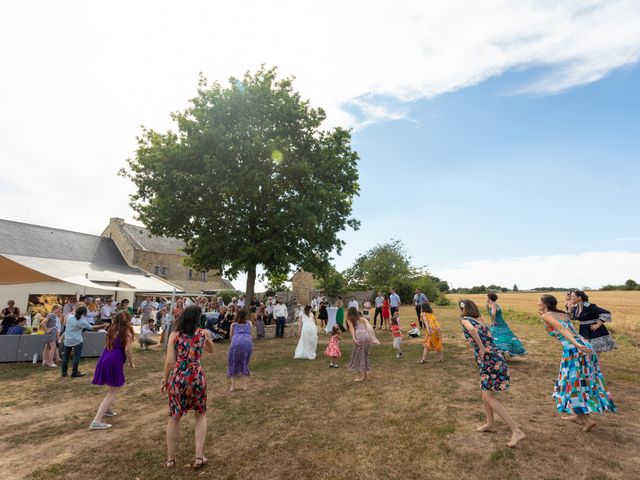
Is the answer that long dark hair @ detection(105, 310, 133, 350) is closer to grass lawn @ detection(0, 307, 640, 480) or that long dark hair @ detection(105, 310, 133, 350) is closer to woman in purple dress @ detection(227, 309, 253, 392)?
grass lawn @ detection(0, 307, 640, 480)

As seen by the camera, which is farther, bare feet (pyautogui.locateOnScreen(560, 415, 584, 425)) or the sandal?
bare feet (pyautogui.locateOnScreen(560, 415, 584, 425))

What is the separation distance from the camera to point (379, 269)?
5194cm

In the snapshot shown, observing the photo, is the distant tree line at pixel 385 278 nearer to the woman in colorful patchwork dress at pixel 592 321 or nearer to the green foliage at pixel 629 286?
the woman in colorful patchwork dress at pixel 592 321

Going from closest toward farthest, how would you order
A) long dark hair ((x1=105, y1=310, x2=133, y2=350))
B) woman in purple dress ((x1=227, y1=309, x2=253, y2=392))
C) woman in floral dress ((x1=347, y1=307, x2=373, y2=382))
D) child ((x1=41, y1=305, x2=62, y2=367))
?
long dark hair ((x1=105, y1=310, x2=133, y2=350)) → woman in purple dress ((x1=227, y1=309, x2=253, y2=392)) → woman in floral dress ((x1=347, y1=307, x2=373, y2=382)) → child ((x1=41, y1=305, x2=62, y2=367))

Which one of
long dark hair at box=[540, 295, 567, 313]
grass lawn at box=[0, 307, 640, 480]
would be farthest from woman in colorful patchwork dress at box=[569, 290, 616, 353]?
long dark hair at box=[540, 295, 567, 313]

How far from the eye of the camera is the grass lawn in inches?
167

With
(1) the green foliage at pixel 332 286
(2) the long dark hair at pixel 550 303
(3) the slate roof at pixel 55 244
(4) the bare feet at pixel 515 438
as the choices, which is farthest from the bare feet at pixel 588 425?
(1) the green foliage at pixel 332 286

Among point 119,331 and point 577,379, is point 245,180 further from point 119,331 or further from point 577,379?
point 577,379

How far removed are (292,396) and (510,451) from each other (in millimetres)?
4450

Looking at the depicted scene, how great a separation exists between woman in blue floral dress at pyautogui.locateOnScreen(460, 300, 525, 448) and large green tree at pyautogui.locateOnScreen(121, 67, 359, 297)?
1191 cm

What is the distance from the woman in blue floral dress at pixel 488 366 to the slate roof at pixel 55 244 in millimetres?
34830

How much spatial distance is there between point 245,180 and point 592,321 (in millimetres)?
14013

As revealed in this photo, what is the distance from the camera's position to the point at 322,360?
11.6m

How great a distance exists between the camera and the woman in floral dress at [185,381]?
4.29 m
